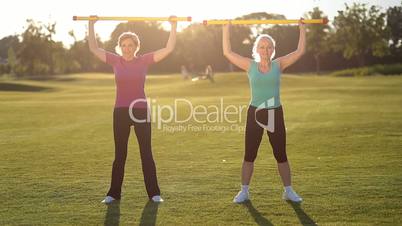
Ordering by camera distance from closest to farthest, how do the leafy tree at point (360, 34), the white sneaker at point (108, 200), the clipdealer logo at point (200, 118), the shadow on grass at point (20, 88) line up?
the white sneaker at point (108, 200) → the clipdealer logo at point (200, 118) → the shadow on grass at point (20, 88) → the leafy tree at point (360, 34)

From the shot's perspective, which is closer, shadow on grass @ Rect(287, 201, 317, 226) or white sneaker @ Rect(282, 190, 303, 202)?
shadow on grass @ Rect(287, 201, 317, 226)

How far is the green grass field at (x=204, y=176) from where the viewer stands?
24.7 ft

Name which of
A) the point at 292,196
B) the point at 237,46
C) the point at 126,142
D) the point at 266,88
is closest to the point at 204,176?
the point at 126,142

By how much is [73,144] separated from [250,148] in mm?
7644

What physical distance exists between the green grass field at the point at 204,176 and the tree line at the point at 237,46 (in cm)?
6205

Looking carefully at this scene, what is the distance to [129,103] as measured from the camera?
8.30 meters

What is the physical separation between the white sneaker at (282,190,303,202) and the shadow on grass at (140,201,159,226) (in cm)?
177

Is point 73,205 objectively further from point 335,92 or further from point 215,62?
point 215,62

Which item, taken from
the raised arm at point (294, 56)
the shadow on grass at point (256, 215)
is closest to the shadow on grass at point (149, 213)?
the shadow on grass at point (256, 215)

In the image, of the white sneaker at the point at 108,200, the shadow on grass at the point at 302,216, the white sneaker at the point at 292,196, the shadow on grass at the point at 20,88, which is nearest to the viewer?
the shadow on grass at the point at 302,216

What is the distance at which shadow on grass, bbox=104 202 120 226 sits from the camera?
23.8ft

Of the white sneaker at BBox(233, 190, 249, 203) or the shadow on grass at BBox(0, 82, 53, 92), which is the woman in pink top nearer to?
the white sneaker at BBox(233, 190, 249, 203)

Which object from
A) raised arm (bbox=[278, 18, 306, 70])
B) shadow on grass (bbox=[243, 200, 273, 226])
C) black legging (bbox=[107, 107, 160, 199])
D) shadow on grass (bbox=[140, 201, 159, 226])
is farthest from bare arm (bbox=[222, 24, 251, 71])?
shadow on grass (bbox=[140, 201, 159, 226])

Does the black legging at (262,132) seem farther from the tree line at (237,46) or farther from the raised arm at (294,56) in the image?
the tree line at (237,46)
